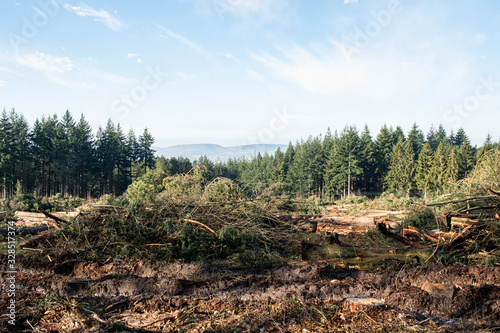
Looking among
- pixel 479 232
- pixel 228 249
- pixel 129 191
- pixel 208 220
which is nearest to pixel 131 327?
pixel 228 249

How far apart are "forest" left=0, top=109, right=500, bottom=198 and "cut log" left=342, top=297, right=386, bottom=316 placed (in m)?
33.0

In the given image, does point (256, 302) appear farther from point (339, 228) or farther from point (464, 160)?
point (464, 160)

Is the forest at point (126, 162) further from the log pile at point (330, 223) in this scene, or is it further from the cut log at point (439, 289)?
the cut log at point (439, 289)

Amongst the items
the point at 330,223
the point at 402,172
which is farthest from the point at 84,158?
the point at 402,172

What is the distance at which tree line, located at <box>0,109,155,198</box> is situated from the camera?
39.6m

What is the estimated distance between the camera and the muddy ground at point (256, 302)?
2.80 meters

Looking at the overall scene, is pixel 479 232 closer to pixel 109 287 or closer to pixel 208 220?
pixel 208 220

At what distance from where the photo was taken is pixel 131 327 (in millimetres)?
2844

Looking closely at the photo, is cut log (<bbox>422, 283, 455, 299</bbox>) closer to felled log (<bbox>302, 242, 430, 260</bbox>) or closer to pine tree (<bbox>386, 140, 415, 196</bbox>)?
felled log (<bbox>302, 242, 430, 260</bbox>)

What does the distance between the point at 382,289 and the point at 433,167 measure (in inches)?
1830

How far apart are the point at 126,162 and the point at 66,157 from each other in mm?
8378

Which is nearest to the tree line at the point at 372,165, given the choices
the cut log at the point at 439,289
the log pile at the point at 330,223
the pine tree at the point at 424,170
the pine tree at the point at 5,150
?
the pine tree at the point at 424,170

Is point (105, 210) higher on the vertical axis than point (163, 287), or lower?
higher

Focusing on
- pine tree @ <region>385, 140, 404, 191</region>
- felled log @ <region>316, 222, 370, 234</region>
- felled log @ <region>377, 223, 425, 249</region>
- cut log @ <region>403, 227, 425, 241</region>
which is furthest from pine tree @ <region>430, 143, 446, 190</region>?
felled log @ <region>377, 223, 425, 249</region>
